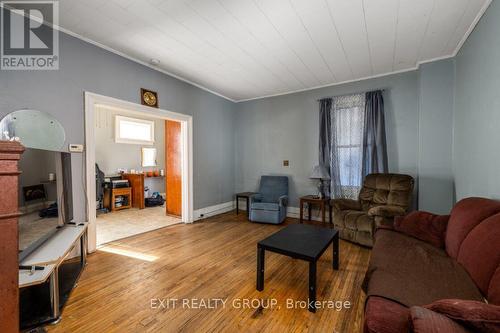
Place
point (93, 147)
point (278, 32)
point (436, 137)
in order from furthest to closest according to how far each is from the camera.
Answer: point (436, 137) < point (93, 147) < point (278, 32)

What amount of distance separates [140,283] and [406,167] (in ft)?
13.2

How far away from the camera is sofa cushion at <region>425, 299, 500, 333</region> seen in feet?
2.46

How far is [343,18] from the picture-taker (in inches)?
87.0

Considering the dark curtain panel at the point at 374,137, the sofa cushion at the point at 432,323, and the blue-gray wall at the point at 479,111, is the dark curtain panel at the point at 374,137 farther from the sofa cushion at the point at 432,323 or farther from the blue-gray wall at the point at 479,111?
the sofa cushion at the point at 432,323

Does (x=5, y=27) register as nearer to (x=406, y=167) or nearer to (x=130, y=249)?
(x=130, y=249)

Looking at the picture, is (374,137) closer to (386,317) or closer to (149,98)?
(386,317)

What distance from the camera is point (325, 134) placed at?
13.4 ft

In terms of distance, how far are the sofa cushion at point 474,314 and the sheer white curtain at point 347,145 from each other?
3119 mm

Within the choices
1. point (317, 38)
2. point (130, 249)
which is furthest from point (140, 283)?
point (317, 38)

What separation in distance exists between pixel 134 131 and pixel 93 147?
3375mm

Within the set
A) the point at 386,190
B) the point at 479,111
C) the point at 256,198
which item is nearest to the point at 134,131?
the point at 256,198

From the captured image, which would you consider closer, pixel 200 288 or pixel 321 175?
pixel 200 288

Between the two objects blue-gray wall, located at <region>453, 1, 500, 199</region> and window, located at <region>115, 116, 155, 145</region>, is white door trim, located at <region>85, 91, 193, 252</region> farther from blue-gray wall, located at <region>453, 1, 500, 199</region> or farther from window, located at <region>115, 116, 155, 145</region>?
blue-gray wall, located at <region>453, 1, 500, 199</region>

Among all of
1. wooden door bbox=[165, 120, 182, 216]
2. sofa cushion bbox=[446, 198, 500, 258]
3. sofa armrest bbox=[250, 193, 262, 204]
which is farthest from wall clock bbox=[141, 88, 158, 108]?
sofa cushion bbox=[446, 198, 500, 258]
